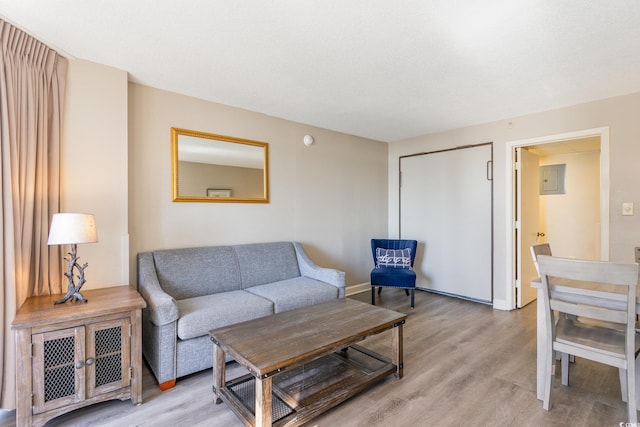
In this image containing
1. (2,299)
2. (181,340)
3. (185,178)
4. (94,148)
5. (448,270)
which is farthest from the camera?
(448,270)

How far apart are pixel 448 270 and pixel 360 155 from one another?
82.4 inches

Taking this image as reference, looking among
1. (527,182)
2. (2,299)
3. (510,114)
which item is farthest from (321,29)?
(527,182)

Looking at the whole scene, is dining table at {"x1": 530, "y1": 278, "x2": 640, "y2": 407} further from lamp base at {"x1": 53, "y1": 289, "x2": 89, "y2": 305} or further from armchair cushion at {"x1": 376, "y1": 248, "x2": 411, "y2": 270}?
lamp base at {"x1": 53, "y1": 289, "x2": 89, "y2": 305}

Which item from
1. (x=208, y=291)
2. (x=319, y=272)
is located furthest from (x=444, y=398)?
(x=208, y=291)

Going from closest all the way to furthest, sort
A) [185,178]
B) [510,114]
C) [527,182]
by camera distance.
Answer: [185,178]
[510,114]
[527,182]

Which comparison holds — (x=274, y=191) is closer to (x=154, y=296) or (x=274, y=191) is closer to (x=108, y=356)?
(x=154, y=296)

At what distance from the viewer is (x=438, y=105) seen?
3320 mm

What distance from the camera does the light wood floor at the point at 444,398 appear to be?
5.97 feet

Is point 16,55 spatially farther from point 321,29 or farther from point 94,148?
point 321,29

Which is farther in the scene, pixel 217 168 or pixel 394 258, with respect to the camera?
pixel 394 258

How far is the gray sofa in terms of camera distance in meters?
2.17

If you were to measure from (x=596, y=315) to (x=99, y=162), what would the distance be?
135 inches

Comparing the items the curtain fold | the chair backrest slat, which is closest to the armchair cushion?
the chair backrest slat

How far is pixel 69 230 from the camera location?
6.20 feet
